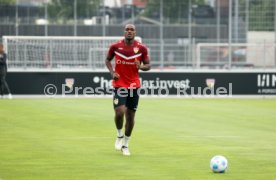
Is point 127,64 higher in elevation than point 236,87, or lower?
higher

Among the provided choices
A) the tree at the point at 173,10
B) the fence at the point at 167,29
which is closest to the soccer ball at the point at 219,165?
the fence at the point at 167,29

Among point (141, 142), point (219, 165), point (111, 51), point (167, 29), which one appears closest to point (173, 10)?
point (167, 29)

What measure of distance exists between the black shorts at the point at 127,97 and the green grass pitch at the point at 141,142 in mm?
879

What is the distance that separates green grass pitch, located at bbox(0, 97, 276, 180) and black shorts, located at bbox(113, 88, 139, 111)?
88 cm

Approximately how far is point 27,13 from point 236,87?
40.8 feet

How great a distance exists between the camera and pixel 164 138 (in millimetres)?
17625

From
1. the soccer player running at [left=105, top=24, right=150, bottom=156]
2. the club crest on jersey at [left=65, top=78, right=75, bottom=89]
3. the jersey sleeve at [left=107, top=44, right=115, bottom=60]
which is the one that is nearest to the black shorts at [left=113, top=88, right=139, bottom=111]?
the soccer player running at [left=105, top=24, right=150, bottom=156]

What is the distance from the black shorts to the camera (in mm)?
14758

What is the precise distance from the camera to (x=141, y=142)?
16.8 m

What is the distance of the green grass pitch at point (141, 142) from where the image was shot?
1245 centimetres

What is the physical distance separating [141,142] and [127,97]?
215 centimetres

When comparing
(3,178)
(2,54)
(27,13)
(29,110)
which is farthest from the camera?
(27,13)

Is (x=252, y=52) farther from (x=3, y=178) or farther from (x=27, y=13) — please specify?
(x=3, y=178)

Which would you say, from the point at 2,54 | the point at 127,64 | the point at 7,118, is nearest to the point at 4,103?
the point at 2,54
